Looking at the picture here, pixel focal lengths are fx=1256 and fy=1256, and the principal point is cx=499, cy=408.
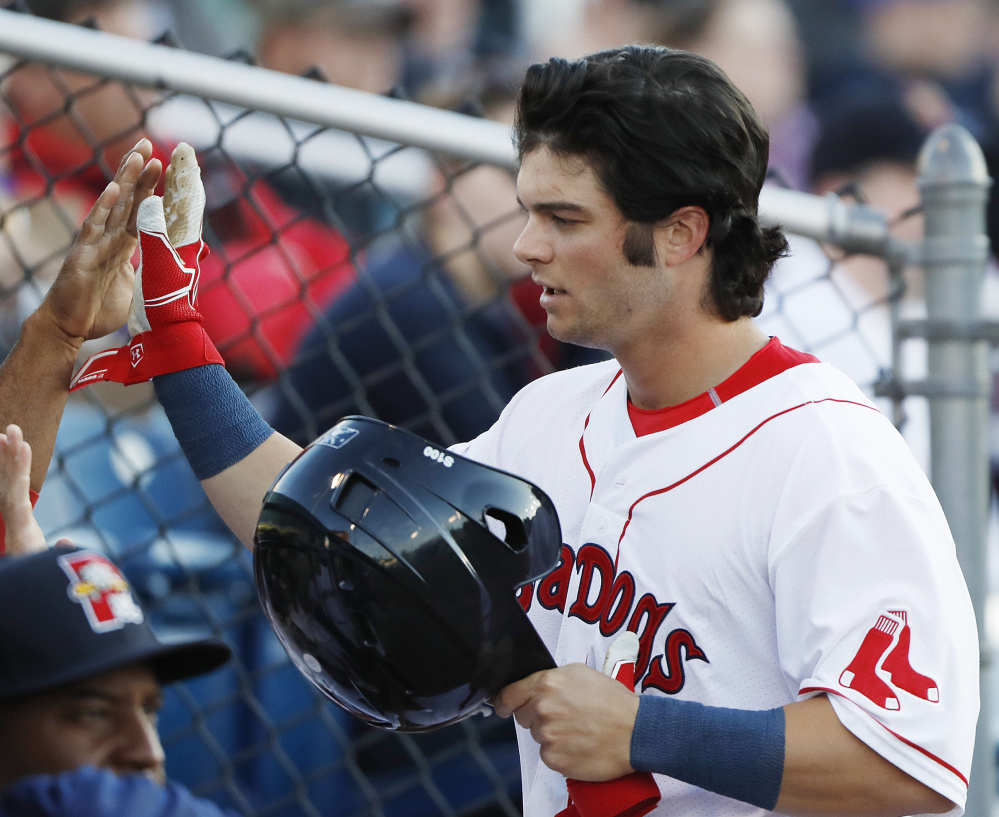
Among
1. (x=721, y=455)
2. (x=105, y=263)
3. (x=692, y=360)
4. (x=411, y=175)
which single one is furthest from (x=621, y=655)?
(x=411, y=175)

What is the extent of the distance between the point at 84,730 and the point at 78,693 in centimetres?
3

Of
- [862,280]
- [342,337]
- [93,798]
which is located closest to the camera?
[93,798]

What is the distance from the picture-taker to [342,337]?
8.48 feet

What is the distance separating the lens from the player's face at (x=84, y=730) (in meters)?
1.14

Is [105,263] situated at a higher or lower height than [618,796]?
higher

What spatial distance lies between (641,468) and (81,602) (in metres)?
0.68

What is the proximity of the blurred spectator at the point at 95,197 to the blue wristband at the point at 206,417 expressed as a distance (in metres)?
0.80

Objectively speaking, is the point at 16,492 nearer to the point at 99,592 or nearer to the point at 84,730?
the point at 99,592

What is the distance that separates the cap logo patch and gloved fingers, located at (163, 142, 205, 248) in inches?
23.2

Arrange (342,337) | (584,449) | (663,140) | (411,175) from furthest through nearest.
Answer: (411,175) < (342,337) < (584,449) < (663,140)

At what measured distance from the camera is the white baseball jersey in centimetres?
132

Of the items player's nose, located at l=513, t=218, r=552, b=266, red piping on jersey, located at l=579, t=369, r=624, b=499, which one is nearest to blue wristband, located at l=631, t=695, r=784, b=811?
red piping on jersey, located at l=579, t=369, r=624, b=499

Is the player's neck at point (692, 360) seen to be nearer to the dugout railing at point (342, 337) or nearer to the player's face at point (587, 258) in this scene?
the player's face at point (587, 258)

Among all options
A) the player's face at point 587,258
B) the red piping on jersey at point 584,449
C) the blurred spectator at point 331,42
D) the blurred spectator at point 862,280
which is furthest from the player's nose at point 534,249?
the blurred spectator at point 331,42
